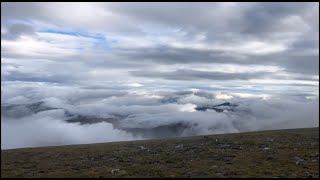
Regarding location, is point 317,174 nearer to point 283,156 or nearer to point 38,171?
point 283,156

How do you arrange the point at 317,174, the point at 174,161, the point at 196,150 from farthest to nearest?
the point at 196,150 < the point at 174,161 < the point at 317,174

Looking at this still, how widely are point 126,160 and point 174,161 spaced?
738 centimetres

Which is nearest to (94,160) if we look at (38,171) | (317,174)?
(38,171)

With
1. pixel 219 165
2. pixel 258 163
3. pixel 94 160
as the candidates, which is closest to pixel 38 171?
pixel 94 160

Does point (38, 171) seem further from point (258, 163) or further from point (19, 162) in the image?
point (258, 163)

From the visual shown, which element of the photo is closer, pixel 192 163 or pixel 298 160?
pixel 192 163

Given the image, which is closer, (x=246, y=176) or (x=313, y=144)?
(x=246, y=176)

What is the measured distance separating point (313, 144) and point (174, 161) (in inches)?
1088

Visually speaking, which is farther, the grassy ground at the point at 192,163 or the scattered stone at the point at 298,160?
the scattered stone at the point at 298,160

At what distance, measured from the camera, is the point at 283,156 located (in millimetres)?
54031

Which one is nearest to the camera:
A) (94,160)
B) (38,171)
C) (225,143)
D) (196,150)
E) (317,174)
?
(317,174)

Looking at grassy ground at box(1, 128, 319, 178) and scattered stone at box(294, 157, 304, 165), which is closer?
grassy ground at box(1, 128, 319, 178)

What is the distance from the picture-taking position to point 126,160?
55.0 metres

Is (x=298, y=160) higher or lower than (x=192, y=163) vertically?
lower
